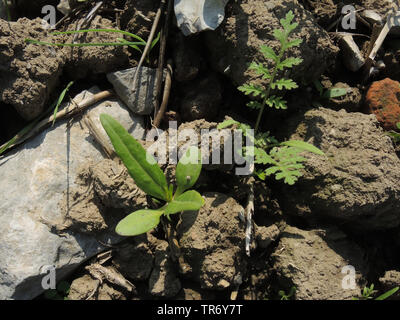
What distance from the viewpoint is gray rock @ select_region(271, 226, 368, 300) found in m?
2.31

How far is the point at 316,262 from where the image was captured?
2.38 meters


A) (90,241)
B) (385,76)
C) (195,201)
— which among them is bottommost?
(90,241)

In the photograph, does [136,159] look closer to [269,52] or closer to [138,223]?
[138,223]

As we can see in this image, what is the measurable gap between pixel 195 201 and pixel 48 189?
0.95m

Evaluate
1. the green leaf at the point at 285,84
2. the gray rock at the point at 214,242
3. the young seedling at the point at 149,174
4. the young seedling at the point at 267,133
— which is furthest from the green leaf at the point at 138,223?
the green leaf at the point at 285,84

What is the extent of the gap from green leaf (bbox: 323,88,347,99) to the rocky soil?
0.10 feet

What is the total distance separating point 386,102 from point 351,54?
433 mm

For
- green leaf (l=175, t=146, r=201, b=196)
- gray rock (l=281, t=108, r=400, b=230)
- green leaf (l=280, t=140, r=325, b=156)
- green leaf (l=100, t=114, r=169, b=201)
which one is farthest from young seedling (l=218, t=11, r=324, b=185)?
green leaf (l=100, t=114, r=169, b=201)

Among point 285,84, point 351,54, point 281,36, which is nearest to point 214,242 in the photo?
point 285,84

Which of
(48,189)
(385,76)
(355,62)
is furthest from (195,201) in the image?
(385,76)

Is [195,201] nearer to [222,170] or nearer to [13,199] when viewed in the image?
[222,170]

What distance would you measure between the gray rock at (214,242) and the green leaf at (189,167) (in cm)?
21

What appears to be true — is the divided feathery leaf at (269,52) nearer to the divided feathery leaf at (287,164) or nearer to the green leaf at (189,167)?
the divided feathery leaf at (287,164)
